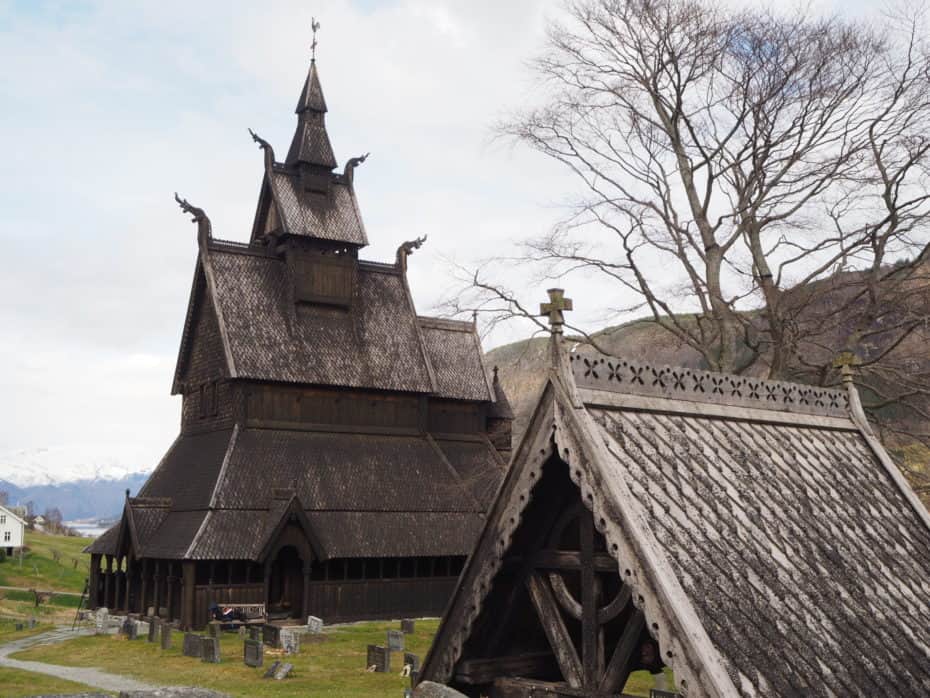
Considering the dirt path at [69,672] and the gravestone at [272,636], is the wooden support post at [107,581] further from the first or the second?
the gravestone at [272,636]

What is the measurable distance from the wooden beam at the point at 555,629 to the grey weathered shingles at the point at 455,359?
39.8m

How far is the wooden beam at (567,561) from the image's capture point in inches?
272

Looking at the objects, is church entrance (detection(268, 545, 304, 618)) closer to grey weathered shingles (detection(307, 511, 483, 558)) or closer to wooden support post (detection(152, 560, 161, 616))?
grey weathered shingles (detection(307, 511, 483, 558))

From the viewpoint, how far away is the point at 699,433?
787 centimetres

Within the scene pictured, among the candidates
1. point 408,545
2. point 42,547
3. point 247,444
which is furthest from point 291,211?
point 42,547

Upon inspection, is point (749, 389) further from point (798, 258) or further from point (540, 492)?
point (798, 258)

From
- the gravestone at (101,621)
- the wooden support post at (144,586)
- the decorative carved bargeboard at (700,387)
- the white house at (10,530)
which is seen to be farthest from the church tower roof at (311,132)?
the white house at (10,530)

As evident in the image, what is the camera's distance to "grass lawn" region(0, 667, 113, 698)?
80.5 ft

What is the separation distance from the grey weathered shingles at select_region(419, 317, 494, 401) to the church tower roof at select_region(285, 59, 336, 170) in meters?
9.12

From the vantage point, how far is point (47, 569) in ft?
255

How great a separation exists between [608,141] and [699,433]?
22374 millimetres

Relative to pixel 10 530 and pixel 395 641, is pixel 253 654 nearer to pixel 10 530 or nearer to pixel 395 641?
pixel 395 641

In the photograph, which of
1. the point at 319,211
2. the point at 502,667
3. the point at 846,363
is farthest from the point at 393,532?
the point at 502,667

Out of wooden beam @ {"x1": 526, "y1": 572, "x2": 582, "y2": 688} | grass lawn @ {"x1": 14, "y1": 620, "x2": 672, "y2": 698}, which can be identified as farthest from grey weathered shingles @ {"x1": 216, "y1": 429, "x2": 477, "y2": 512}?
wooden beam @ {"x1": 526, "y1": 572, "x2": 582, "y2": 688}
